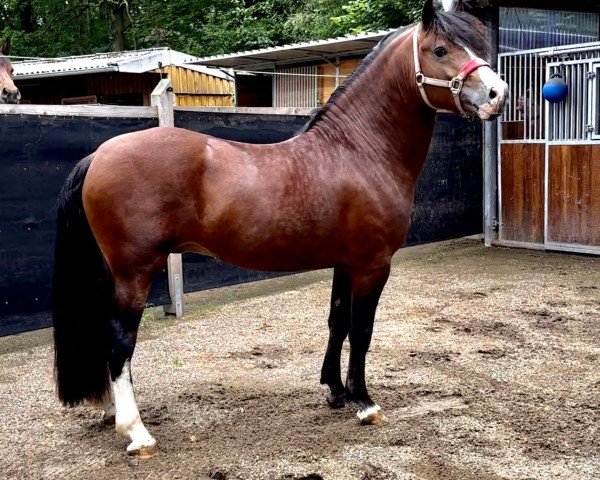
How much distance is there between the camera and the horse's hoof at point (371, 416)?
127 inches

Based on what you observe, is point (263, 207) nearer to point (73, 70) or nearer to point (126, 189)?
point (126, 189)

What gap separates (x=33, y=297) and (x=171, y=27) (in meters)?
19.2

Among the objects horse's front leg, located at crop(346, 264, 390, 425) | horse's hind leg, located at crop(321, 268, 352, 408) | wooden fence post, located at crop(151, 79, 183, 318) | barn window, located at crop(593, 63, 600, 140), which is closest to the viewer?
horse's front leg, located at crop(346, 264, 390, 425)

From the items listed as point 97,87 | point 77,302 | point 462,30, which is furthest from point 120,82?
point 462,30

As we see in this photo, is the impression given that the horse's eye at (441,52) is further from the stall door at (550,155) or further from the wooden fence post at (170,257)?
the stall door at (550,155)

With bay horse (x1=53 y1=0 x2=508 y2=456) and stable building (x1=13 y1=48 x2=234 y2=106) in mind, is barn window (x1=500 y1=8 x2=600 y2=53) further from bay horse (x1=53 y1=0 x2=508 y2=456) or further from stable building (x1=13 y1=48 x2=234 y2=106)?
stable building (x1=13 y1=48 x2=234 y2=106)

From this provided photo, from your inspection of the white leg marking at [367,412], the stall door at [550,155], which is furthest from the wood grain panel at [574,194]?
the white leg marking at [367,412]

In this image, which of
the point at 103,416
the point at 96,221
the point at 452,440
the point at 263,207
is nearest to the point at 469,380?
the point at 452,440

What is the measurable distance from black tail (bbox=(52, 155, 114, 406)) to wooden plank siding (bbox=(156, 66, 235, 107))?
36.3 feet

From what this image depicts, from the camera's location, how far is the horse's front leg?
318 centimetres

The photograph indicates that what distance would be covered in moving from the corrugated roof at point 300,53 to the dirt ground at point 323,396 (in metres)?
4.97

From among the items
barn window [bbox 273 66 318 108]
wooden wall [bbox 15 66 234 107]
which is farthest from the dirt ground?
wooden wall [bbox 15 66 234 107]

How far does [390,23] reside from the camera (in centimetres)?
1409

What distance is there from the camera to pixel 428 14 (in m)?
3.05
